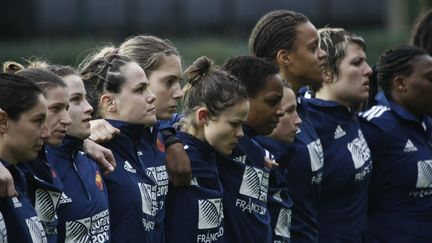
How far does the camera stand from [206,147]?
581 cm

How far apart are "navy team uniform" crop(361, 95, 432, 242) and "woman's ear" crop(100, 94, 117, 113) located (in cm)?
224

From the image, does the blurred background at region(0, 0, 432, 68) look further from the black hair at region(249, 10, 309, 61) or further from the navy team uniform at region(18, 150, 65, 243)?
the navy team uniform at region(18, 150, 65, 243)

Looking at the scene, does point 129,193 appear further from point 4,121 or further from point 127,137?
point 4,121

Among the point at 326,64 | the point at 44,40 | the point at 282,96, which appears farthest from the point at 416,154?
the point at 44,40

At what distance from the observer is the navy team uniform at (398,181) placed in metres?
7.15

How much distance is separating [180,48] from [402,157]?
8835 mm

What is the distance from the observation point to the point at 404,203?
7176 millimetres

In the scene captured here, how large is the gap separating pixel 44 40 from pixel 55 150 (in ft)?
42.5

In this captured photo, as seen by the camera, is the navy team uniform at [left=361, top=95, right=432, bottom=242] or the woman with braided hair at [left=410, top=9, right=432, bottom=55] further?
the woman with braided hair at [left=410, top=9, right=432, bottom=55]

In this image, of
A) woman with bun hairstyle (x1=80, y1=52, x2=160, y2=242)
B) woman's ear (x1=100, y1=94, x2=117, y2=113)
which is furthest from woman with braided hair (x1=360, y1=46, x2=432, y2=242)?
woman's ear (x1=100, y1=94, x2=117, y2=113)

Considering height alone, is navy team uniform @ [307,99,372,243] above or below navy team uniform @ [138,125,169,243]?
below

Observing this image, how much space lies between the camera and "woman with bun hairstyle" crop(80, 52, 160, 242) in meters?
5.37

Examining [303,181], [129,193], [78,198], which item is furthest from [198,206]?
[303,181]

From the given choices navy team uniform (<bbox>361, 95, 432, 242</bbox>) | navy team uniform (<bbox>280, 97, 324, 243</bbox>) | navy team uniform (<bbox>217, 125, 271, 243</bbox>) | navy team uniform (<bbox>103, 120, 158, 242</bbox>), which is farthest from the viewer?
navy team uniform (<bbox>361, 95, 432, 242</bbox>)
